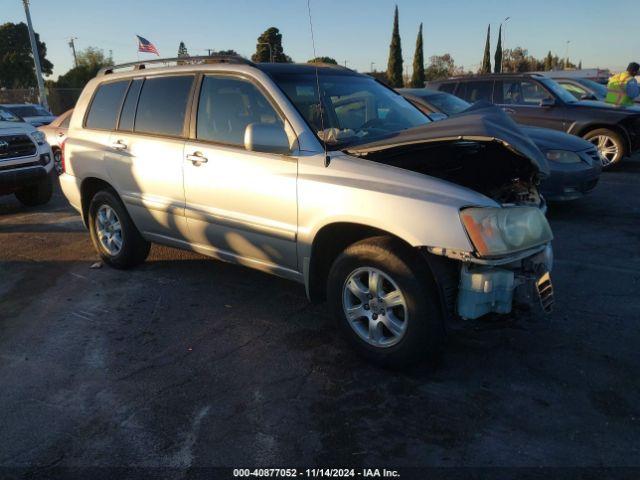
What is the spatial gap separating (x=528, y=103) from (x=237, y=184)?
26.2 feet

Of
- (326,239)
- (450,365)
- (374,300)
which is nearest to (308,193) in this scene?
(326,239)

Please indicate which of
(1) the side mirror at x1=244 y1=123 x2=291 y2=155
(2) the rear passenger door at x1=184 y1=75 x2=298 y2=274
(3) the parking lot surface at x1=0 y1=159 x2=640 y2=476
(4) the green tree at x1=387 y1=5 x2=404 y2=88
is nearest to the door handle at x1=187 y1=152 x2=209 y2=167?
(2) the rear passenger door at x1=184 y1=75 x2=298 y2=274

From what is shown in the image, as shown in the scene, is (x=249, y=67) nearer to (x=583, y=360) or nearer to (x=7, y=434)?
(x=7, y=434)

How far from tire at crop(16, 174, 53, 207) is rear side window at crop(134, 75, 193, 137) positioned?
15.4 ft

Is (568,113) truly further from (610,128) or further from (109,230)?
(109,230)

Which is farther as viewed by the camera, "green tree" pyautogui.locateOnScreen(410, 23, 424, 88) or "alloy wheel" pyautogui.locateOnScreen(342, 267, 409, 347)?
"green tree" pyautogui.locateOnScreen(410, 23, 424, 88)

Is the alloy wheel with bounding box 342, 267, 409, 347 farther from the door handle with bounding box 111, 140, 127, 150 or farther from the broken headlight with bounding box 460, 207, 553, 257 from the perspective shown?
the door handle with bounding box 111, 140, 127, 150

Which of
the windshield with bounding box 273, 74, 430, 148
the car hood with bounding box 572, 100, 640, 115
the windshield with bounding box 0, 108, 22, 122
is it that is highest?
the windshield with bounding box 273, 74, 430, 148

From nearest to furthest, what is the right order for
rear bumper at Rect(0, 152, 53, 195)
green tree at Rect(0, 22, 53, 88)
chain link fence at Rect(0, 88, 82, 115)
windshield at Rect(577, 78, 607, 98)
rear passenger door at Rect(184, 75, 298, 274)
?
rear passenger door at Rect(184, 75, 298, 274)
rear bumper at Rect(0, 152, 53, 195)
windshield at Rect(577, 78, 607, 98)
chain link fence at Rect(0, 88, 82, 115)
green tree at Rect(0, 22, 53, 88)

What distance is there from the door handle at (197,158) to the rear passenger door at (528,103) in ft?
24.4

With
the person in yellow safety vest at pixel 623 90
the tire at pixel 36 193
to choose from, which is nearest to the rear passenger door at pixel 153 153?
the tire at pixel 36 193

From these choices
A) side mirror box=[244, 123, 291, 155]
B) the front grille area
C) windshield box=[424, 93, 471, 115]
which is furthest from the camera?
windshield box=[424, 93, 471, 115]

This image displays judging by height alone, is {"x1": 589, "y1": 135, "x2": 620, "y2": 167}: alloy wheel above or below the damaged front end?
below

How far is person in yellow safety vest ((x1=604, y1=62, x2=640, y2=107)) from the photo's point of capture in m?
9.97
